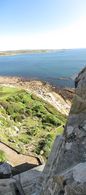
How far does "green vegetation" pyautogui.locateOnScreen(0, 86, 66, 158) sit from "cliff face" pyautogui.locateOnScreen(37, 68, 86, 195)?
64.3 feet

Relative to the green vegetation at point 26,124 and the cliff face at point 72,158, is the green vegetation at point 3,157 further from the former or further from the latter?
the cliff face at point 72,158

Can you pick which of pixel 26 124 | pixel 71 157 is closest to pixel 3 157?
pixel 26 124

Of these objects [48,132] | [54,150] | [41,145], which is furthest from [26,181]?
[48,132]

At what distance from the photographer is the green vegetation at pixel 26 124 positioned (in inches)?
1289

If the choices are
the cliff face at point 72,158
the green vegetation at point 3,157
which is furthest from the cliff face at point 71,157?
the green vegetation at point 3,157

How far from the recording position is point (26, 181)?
44.2ft

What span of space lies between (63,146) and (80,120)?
948 mm

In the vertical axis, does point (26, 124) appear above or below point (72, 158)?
below

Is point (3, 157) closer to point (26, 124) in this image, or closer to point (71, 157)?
point (26, 124)

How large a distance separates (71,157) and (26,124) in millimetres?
33353

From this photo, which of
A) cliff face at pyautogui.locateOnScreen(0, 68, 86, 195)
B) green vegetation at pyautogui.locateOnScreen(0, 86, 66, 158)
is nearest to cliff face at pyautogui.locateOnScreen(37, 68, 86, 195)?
cliff face at pyautogui.locateOnScreen(0, 68, 86, 195)

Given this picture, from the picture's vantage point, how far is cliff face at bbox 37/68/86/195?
7.23m

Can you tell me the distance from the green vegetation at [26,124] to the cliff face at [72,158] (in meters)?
19.6

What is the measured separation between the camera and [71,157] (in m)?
8.90
